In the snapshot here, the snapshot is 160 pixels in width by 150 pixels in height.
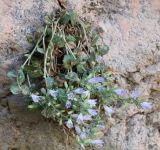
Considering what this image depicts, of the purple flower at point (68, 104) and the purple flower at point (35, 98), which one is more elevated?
the purple flower at point (35, 98)

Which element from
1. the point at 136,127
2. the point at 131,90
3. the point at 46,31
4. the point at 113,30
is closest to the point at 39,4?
the point at 46,31

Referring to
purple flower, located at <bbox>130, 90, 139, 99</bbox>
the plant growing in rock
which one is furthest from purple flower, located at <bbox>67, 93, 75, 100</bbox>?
purple flower, located at <bbox>130, 90, 139, 99</bbox>

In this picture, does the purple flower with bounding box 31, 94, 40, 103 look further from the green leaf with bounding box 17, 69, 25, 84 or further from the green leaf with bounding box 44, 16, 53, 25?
the green leaf with bounding box 44, 16, 53, 25

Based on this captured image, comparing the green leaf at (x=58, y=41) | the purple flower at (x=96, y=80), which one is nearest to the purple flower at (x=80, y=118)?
the purple flower at (x=96, y=80)

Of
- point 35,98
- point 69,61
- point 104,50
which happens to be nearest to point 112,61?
point 104,50

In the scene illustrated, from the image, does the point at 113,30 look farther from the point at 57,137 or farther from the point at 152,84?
the point at 57,137

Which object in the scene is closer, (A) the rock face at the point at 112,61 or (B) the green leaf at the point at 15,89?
(B) the green leaf at the point at 15,89

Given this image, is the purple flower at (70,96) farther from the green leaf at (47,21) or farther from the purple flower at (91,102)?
the green leaf at (47,21)
